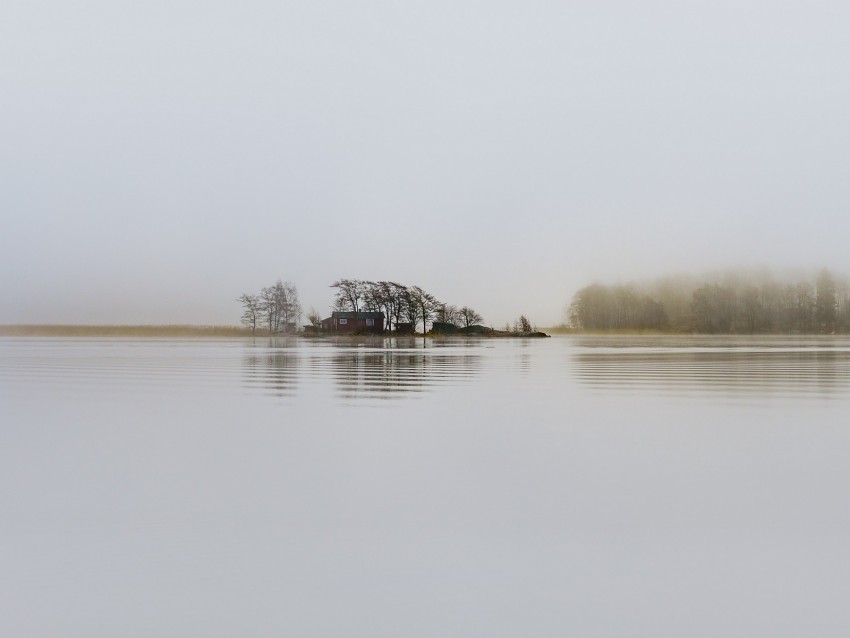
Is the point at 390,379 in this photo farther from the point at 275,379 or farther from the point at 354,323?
the point at 354,323

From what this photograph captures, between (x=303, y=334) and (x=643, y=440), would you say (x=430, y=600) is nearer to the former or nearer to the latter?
(x=643, y=440)

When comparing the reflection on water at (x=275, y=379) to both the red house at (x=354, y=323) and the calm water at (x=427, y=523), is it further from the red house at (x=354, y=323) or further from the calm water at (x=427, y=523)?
the red house at (x=354, y=323)

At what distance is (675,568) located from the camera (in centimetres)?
341

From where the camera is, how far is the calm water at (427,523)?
297cm

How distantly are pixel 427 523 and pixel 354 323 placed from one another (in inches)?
2864

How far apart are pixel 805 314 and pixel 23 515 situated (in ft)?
316

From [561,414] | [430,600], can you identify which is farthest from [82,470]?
[561,414]

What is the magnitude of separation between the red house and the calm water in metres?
66.6

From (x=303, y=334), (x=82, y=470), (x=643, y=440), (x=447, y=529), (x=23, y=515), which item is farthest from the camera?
(x=303, y=334)

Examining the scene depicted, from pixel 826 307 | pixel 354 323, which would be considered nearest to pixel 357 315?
pixel 354 323

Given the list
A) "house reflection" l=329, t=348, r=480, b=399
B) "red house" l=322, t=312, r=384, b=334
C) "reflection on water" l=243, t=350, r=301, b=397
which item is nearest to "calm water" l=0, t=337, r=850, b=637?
"house reflection" l=329, t=348, r=480, b=399

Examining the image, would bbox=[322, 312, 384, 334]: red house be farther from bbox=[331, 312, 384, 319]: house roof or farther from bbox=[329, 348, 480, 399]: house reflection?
bbox=[329, 348, 480, 399]: house reflection

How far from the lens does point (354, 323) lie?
76.4 meters

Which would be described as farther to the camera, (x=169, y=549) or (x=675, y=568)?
(x=169, y=549)
